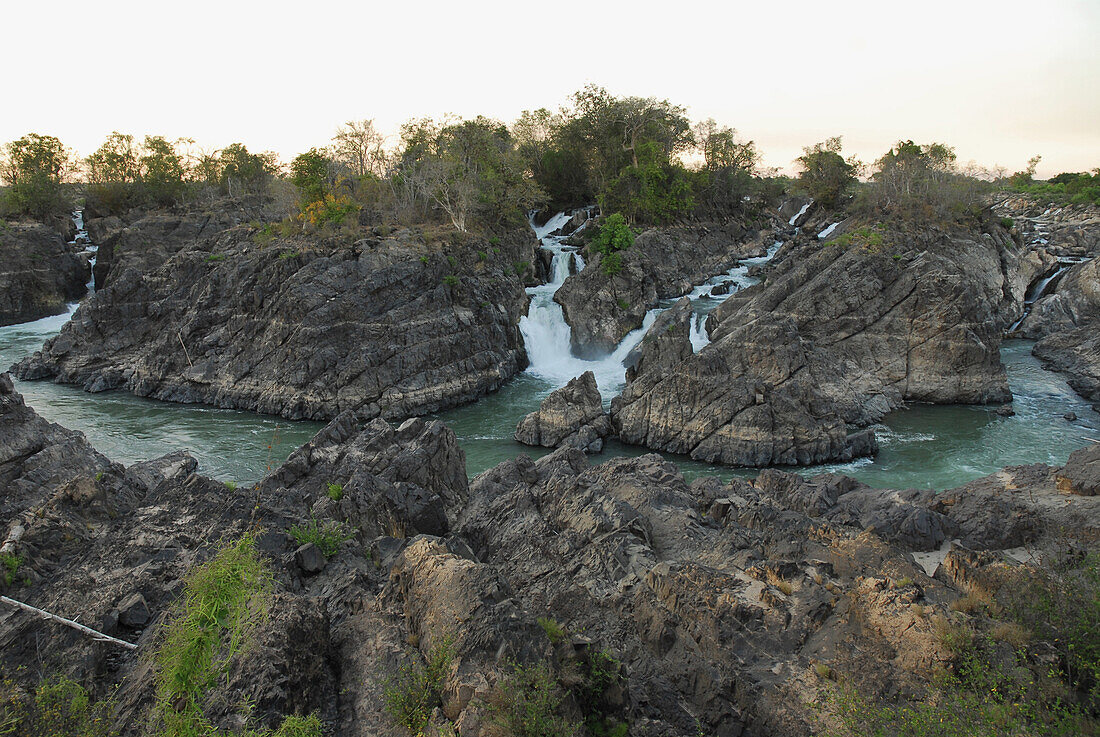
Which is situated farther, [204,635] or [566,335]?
[566,335]

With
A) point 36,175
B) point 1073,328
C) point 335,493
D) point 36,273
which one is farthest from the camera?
point 36,175

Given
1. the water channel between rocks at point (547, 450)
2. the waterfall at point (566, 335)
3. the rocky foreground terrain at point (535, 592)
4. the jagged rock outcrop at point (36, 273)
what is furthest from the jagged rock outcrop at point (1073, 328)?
the jagged rock outcrop at point (36, 273)

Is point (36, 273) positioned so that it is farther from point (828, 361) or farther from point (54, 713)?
point (828, 361)

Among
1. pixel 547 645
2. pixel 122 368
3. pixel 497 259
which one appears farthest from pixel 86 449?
pixel 497 259

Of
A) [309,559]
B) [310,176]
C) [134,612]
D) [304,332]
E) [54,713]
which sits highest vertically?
[310,176]

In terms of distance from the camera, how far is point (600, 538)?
10617 millimetres

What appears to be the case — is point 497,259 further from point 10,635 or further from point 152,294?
point 10,635

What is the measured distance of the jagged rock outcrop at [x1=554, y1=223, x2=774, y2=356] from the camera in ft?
A: 116

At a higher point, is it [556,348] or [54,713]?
[54,713]

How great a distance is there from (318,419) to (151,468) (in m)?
11.9

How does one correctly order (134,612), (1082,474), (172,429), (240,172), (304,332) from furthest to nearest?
(240,172) → (304,332) → (172,429) → (1082,474) → (134,612)

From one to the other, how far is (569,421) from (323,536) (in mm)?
14309

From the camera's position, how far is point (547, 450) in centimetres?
Result: 2316

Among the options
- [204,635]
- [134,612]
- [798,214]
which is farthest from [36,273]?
[798,214]
